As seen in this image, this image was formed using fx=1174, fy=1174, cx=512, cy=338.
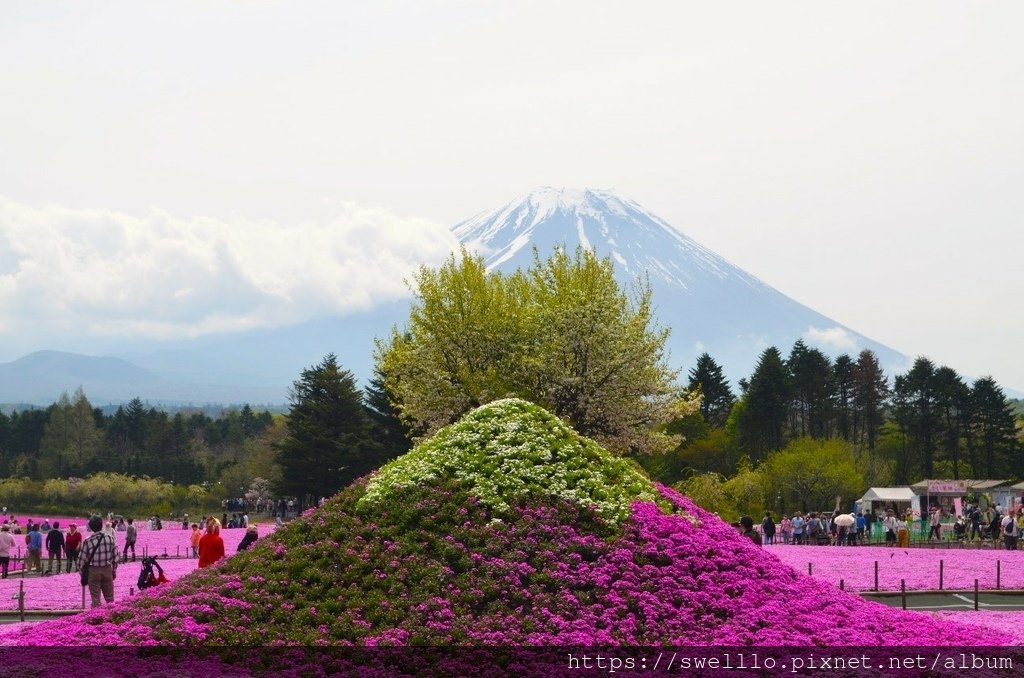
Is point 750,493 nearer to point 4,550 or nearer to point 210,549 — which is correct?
point 4,550

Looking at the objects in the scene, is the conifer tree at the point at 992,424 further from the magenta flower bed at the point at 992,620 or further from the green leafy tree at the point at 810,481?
the magenta flower bed at the point at 992,620

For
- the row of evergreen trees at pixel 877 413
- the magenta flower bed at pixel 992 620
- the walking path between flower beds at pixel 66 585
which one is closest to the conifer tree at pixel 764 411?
the row of evergreen trees at pixel 877 413

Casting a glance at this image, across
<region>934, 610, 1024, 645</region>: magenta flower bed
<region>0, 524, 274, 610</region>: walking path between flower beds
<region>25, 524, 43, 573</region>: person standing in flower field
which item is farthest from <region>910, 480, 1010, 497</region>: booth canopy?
<region>25, 524, 43, 573</region>: person standing in flower field

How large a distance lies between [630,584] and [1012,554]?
26.8 metres

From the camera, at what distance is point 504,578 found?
752 inches

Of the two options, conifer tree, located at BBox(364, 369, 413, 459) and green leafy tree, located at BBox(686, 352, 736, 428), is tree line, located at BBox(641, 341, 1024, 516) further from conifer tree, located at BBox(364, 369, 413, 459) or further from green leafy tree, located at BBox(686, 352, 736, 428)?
conifer tree, located at BBox(364, 369, 413, 459)

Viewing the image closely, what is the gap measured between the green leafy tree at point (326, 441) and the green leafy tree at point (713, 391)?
34253mm

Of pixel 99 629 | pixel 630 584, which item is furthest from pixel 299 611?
pixel 630 584

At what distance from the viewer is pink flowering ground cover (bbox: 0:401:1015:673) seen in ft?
59.3

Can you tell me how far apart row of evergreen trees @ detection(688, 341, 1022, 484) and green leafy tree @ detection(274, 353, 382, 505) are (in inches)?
967

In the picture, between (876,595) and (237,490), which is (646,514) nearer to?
(876,595)

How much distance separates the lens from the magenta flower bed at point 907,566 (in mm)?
31781

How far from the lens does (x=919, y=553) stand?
42281mm

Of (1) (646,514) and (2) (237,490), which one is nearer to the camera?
(1) (646,514)
